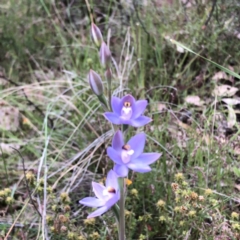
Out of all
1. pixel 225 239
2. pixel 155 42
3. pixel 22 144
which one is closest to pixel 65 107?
pixel 22 144

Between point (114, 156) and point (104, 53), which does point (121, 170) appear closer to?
point (114, 156)

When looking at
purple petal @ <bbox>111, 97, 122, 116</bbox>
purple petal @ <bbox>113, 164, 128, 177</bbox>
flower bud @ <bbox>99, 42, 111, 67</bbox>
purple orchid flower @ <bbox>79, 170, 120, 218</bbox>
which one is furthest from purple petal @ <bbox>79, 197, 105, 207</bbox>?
flower bud @ <bbox>99, 42, 111, 67</bbox>

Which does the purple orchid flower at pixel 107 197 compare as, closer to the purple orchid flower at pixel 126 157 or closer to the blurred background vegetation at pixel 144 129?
the purple orchid flower at pixel 126 157

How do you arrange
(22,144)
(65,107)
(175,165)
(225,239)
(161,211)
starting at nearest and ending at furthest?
(225,239) < (161,211) < (175,165) < (22,144) < (65,107)

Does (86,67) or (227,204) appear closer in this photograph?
(227,204)

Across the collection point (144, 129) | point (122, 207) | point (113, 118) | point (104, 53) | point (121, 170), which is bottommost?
point (144, 129)

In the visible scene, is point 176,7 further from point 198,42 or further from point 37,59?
point 37,59

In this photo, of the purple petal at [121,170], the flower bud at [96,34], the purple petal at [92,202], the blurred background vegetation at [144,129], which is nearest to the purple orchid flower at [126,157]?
the purple petal at [121,170]

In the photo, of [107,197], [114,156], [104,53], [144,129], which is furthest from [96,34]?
[144,129]
